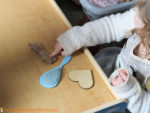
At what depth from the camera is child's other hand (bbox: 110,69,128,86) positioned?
56 cm

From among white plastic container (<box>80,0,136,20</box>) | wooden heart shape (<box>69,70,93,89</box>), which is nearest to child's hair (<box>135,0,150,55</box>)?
wooden heart shape (<box>69,70,93,89</box>)

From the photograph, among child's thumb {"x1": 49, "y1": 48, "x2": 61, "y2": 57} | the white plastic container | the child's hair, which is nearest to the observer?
the child's hair

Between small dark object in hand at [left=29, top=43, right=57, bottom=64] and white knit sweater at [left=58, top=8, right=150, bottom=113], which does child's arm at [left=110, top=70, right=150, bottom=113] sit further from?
small dark object in hand at [left=29, top=43, right=57, bottom=64]

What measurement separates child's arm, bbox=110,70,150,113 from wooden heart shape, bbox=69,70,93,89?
0.20 feet

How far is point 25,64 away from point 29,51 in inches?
2.0

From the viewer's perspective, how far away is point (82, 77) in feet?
1.96

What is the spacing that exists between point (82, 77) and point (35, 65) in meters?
0.14

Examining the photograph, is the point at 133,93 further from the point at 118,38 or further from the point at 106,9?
the point at 106,9

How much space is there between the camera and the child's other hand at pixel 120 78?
1.83ft

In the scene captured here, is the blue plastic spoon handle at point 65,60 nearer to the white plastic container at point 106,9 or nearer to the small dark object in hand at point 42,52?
the small dark object in hand at point 42,52

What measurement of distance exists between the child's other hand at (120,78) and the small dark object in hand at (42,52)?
186 millimetres

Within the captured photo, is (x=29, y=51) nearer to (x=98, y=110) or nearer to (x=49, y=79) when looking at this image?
(x=49, y=79)

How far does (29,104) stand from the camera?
537 mm

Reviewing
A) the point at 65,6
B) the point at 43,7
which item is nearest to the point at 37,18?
the point at 43,7
